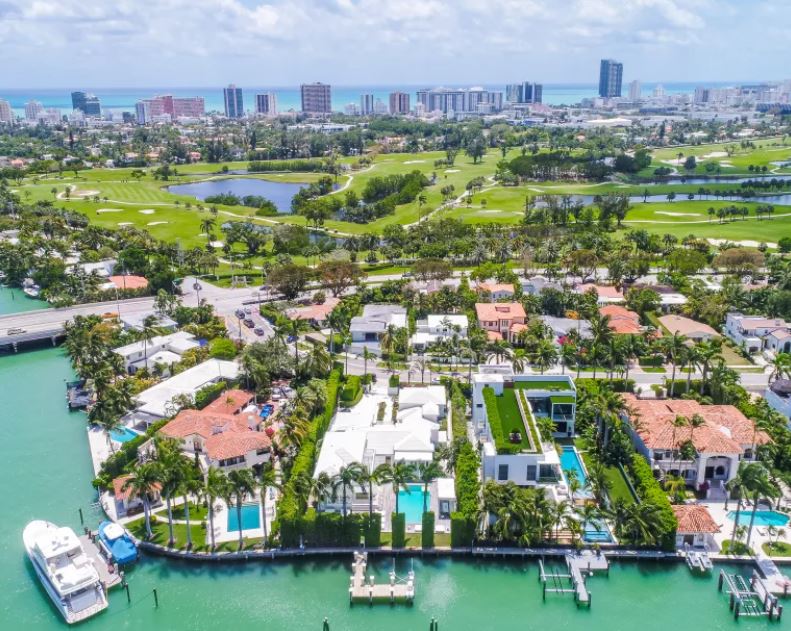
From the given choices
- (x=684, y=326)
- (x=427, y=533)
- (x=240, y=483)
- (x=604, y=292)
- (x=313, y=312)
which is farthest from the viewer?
(x=604, y=292)

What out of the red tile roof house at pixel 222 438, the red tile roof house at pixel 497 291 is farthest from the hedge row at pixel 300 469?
the red tile roof house at pixel 497 291

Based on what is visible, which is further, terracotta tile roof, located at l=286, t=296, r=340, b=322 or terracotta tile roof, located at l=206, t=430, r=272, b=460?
terracotta tile roof, located at l=286, t=296, r=340, b=322

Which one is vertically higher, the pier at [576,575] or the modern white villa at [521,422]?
the modern white villa at [521,422]

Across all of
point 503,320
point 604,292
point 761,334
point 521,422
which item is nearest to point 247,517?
point 521,422

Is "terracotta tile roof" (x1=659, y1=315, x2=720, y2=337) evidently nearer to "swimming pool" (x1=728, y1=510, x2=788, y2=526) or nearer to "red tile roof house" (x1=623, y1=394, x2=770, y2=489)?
"red tile roof house" (x1=623, y1=394, x2=770, y2=489)

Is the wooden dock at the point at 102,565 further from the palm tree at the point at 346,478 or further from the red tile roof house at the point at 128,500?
the palm tree at the point at 346,478

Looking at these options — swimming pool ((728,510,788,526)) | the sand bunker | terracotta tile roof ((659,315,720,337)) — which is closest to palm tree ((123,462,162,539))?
swimming pool ((728,510,788,526))

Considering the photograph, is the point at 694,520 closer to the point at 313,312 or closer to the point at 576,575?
the point at 576,575
